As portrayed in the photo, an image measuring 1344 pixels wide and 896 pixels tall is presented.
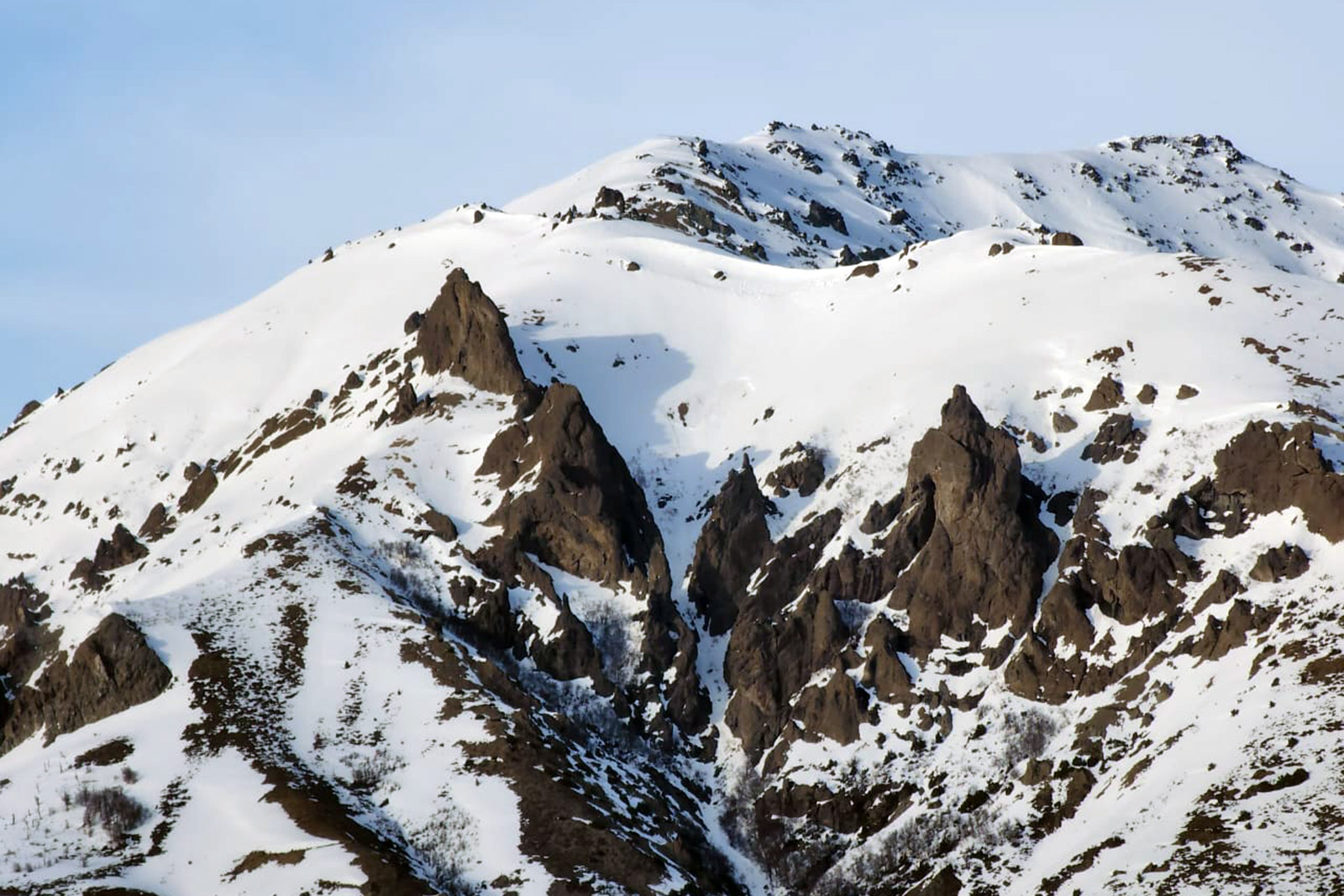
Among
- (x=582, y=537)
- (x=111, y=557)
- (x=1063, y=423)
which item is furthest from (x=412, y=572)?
(x=1063, y=423)

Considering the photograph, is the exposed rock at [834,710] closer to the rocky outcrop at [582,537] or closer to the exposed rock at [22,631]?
the rocky outcrop at [582,537]

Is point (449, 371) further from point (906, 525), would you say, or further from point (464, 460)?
point (906, 525)

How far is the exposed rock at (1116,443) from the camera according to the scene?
12875 centimetres

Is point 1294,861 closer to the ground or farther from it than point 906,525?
closer to the ground

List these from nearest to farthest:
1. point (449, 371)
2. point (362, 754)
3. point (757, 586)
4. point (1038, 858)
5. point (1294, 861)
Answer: point (1294, 861) < point (1038, 858) < point (362, 754) < point (757, 586) < point (449, 371)

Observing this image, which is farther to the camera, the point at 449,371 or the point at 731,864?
the point at 449,371

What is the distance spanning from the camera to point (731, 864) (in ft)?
361

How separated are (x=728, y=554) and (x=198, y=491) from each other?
64398 millimetres

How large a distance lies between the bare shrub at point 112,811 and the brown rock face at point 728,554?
53.6 meters

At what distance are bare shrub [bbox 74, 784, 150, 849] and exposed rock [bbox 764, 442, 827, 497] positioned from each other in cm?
6523

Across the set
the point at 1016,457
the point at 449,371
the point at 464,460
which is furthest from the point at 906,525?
the point at 449,371

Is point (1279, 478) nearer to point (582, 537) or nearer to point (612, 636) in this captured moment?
point (612, 636)

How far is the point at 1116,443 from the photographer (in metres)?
130

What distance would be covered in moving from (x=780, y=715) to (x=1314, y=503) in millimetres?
44878
